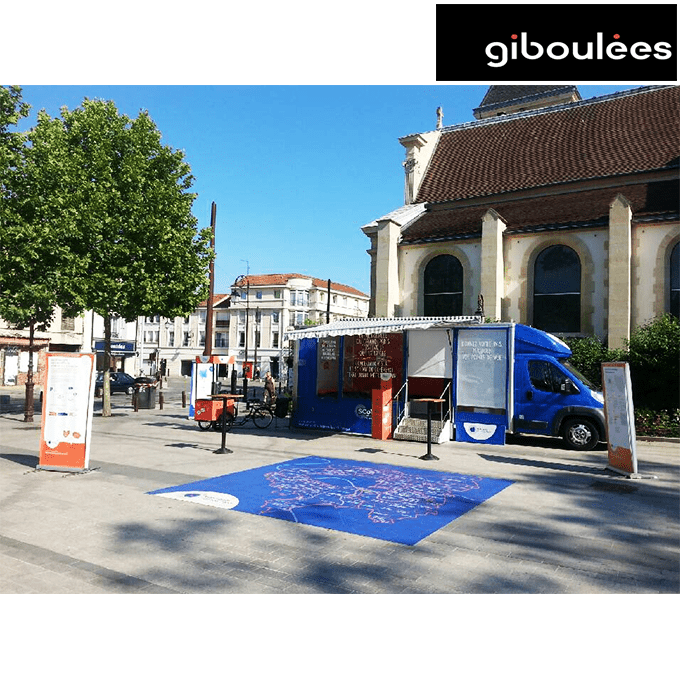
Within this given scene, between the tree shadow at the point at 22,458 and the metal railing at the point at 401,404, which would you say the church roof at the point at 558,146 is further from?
the tree shadow at the point at 22,458

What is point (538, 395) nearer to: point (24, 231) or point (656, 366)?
point (656, 366)

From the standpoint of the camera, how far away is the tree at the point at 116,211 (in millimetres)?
17188

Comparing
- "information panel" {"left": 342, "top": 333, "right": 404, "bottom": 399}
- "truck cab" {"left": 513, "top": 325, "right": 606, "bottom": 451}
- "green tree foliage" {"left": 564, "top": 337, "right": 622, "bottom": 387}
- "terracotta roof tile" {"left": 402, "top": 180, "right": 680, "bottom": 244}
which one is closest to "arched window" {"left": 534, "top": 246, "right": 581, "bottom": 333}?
"terracotta roof tile" {"left": 402, "top": 180, "right": 680, "bottom": 244}

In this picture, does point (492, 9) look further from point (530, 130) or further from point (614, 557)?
point (530, 130)

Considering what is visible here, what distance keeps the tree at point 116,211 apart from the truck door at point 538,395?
11589 mm

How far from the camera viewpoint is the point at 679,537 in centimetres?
657

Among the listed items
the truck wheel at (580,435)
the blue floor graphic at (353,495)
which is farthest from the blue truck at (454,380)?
the blue floor graphic at (353,495)

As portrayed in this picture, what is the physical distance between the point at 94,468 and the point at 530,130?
3092 cm

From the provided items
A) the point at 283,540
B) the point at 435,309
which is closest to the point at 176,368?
the point at 435,309

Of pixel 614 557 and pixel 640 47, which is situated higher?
pixel 640 47

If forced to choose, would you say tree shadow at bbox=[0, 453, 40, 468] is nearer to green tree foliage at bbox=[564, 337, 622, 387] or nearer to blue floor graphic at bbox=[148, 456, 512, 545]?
blue floor graphic at bbox=[148, 456, 512, 545]

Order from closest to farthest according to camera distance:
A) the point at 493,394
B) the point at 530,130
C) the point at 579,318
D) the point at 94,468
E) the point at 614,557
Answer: the point at 614,557, the point at 94,468, the point at 493,394, the point at 579,318, the point at 530,130

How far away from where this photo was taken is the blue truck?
13969 mm

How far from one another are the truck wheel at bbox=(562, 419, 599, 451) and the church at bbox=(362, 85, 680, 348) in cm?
789
